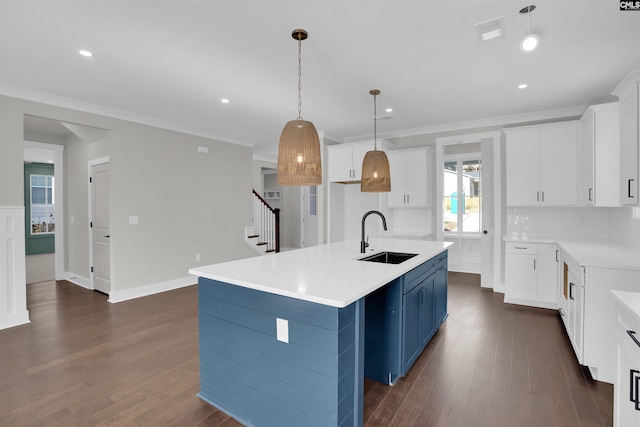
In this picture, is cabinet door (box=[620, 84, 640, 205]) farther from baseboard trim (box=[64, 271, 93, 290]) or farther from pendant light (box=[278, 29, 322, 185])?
baseboard trim (box=[64, 271, 93, 290])

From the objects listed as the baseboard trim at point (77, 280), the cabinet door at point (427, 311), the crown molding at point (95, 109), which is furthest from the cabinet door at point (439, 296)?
the baseboard trim at point (77, 280)

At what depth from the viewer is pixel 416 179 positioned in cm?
550

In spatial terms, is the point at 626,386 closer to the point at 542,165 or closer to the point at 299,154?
the point at 299,154

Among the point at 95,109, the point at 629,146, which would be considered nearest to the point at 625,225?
the point at 629,146

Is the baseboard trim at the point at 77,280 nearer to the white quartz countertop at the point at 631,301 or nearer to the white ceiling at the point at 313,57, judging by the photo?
the white ceiling at the point at 313,57

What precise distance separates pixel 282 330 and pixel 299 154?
1.12 meters

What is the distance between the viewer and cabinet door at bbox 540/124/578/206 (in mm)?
4188

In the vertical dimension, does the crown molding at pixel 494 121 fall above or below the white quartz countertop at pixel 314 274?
above

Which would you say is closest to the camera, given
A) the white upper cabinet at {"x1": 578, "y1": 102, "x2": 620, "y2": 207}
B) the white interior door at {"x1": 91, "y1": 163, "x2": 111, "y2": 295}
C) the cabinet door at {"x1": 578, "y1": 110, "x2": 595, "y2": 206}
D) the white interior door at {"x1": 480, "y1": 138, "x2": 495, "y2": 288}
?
the white upper cabinet at {"x1": 578, "y1": 102, "x2": 620, "y2": 207}

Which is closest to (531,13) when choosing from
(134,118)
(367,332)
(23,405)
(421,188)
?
(367,332)

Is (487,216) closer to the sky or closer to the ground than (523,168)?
closer to the ground

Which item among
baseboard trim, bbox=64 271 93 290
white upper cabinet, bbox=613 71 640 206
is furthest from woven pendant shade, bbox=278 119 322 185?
baseboard trim, bbox=64 271 93 290

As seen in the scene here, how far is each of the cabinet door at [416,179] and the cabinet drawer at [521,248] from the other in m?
1.51

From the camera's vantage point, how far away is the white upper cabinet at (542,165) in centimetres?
421
